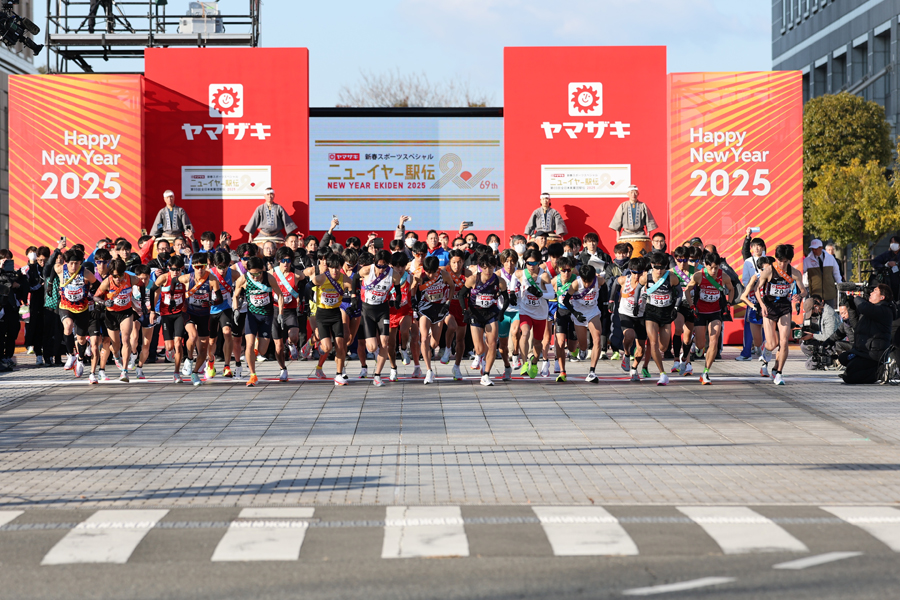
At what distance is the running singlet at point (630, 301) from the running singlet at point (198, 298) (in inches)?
236

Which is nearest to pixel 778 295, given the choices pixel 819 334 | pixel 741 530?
pixel 819 334

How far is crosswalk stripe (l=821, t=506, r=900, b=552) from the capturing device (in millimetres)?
6799

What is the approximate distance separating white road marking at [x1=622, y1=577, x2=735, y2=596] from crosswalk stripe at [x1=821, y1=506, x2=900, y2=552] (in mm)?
1421

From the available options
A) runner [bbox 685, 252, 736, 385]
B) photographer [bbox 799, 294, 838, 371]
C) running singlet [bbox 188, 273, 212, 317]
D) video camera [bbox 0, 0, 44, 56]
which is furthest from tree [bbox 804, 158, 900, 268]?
running singlet [bbox 188, 273, 212, 317]

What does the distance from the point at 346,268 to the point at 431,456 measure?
5.84m

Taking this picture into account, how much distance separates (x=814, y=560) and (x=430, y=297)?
919cm

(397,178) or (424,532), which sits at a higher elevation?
(397,178)

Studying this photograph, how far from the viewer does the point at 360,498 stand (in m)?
8.27

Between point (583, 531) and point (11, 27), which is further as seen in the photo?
point (11, 27)

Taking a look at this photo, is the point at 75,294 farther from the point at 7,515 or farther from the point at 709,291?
the point at 709,291

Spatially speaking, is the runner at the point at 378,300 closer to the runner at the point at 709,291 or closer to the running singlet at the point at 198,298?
the running singlet at the point at 198,298

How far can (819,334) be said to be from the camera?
17.4 meters

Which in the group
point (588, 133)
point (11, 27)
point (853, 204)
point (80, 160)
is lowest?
point (80, 160)

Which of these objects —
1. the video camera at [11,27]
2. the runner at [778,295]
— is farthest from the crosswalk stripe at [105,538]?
the video camera at [11,27]
